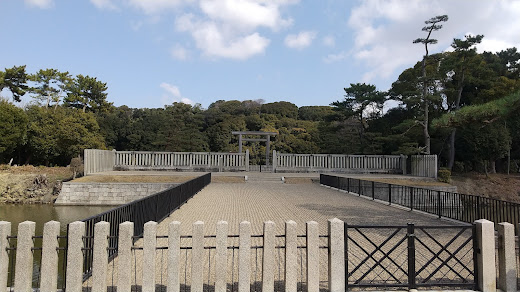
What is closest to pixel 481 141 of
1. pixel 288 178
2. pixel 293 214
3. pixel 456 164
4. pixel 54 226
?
pixel 456 164

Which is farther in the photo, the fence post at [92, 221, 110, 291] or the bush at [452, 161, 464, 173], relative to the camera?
the bush at [452, 161, 464, 173]

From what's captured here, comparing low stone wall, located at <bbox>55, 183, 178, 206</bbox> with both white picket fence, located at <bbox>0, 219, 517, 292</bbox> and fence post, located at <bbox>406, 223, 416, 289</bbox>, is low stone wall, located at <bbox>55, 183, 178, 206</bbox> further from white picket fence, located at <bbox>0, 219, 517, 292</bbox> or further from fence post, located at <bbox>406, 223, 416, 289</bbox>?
fence post, located at <bbox>406, 223, 416, 289</bbox>

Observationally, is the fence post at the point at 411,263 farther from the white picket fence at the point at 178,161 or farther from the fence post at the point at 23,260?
the white picket fence at the point at 178,161

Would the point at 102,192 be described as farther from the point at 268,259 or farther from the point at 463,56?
the point at 463,56

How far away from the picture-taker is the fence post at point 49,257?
3344 mm

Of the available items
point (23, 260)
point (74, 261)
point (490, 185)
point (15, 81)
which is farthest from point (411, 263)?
point (15, 81)

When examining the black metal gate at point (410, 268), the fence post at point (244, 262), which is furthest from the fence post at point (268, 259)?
the black metal gate at point (410, 268)

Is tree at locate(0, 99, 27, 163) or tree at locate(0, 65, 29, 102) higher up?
tree at locate(0, 65, 29, 102)

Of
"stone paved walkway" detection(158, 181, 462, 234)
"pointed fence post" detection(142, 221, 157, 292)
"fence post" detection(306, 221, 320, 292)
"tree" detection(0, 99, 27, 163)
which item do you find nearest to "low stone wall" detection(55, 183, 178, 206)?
"stone paved walkway" detection(158, 181, 462, 234)

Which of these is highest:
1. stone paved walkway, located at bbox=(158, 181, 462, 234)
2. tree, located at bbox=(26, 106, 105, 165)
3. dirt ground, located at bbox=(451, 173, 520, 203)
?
tree, located at bbox=(26, 106, 105, 165)

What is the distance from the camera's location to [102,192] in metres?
16.2

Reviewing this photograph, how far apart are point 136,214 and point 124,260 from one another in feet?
9.44

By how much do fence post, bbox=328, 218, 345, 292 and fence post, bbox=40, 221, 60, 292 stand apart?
9.66ft

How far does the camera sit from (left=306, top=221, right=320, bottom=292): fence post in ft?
11.5
